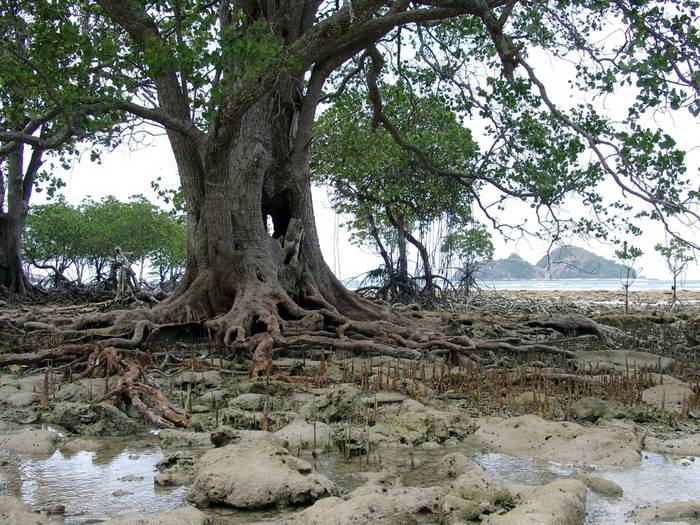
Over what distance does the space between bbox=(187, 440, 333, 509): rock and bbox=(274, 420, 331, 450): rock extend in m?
0.56

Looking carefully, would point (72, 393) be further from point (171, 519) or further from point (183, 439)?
point (171, 519)

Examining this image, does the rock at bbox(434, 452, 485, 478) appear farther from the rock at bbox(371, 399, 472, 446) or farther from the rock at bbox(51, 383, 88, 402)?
the rock at bbox(51, 383, 88, 402)

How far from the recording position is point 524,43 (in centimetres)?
882

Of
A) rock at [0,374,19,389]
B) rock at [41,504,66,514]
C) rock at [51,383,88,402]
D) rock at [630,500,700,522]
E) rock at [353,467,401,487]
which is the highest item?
rock at [0,374,19,389]

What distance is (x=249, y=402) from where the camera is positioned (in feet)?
17.0

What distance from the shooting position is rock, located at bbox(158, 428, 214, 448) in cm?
420

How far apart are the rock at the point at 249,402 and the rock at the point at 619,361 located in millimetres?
3250

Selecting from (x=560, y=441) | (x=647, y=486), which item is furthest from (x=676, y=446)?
(x=647, y=486)

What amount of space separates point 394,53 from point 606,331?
18.9ft

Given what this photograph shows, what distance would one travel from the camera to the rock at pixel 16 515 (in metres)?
2.85

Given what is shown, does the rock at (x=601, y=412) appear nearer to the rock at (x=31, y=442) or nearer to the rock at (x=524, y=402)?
the rock at (x=524, y=402)

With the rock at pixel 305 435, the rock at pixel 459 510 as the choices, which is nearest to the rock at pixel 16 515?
the rock at pixel 305 435

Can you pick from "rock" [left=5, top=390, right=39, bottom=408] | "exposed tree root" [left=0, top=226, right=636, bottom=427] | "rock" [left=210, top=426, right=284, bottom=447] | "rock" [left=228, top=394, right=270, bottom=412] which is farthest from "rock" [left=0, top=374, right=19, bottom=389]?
"rock" [left=210, top=426, right=284, bottom=447]

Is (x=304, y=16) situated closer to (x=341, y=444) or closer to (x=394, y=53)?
(x=394, y=53)
